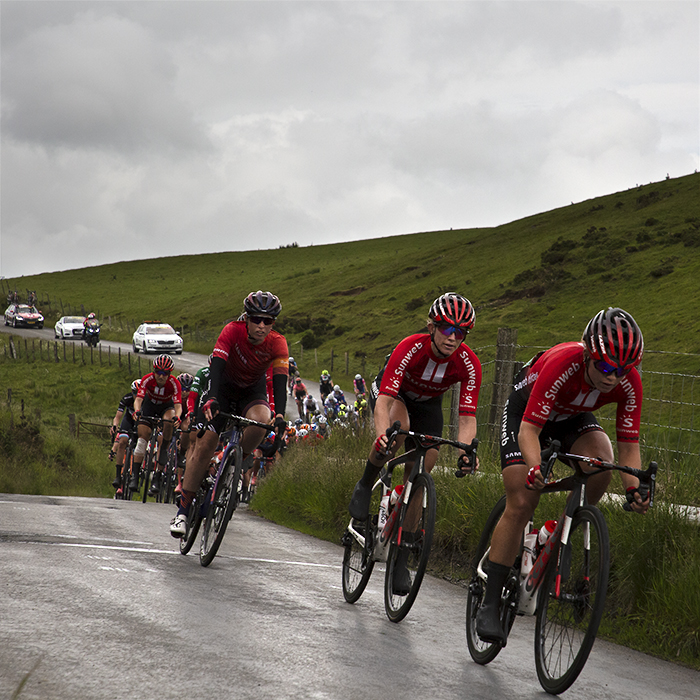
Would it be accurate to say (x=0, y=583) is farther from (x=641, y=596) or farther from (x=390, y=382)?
(x=641, y=596)

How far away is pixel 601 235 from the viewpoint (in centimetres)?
6556

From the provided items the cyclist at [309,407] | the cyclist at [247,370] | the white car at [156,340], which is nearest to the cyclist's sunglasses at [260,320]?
the cyclist at [247,370]

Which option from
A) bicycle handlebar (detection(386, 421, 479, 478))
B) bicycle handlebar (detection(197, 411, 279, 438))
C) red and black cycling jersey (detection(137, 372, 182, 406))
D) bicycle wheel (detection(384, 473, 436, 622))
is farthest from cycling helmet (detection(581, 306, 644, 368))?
red and black cycling jersey (detection(137, 372, 182, 406))

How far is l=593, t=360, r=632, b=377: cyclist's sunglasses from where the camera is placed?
475 centimetres

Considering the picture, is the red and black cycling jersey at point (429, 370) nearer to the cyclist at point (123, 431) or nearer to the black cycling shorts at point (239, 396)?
the black cycling shorts at point (239, 396)

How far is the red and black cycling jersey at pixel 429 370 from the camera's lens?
6.77 meters

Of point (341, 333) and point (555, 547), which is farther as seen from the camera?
point (341, 333)

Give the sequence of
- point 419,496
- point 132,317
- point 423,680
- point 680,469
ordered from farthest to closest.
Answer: point 132,317 → point 680,469 → point 419,496 → point 423,680

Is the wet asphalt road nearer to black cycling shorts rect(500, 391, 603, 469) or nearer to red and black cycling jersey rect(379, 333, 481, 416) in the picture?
black cycling shorts rect(500, 391, 603, 469)

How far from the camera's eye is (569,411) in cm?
529

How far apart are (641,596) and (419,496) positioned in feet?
5.57

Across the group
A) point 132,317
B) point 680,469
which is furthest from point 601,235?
point 680,469

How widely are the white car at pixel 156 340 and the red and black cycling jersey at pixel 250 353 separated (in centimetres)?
4727

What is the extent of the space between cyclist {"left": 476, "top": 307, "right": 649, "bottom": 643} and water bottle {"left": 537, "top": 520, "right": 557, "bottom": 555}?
120 mm
